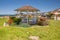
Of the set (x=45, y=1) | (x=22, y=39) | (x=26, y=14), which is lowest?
(x=22, y=39)

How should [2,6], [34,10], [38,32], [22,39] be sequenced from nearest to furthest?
[22,39] < [38,32] < [34,10] < [2,6]

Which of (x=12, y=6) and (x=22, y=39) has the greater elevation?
(x=12, y=6)

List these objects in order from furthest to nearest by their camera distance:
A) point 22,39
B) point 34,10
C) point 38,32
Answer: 1. point 34,10
2. point 38,32
3. point 22,39

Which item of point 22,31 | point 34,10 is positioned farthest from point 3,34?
point 34,10

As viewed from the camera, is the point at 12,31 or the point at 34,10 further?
the point at 34,10

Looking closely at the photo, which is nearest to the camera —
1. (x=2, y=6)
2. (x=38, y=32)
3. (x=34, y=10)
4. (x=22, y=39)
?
(x=22, y=39)

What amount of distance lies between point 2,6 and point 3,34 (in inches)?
147

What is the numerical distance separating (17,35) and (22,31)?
488 millimetres

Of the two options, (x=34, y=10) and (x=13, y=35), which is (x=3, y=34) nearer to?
(x=13, y=35)

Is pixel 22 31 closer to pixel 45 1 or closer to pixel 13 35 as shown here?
pixel 13 35

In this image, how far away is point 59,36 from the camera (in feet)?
20.6

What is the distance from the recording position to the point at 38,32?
6570mm

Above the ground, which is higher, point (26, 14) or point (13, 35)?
point (26, 14)

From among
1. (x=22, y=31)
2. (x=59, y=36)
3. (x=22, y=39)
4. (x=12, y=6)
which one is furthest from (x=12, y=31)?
(x=12, y=6)
